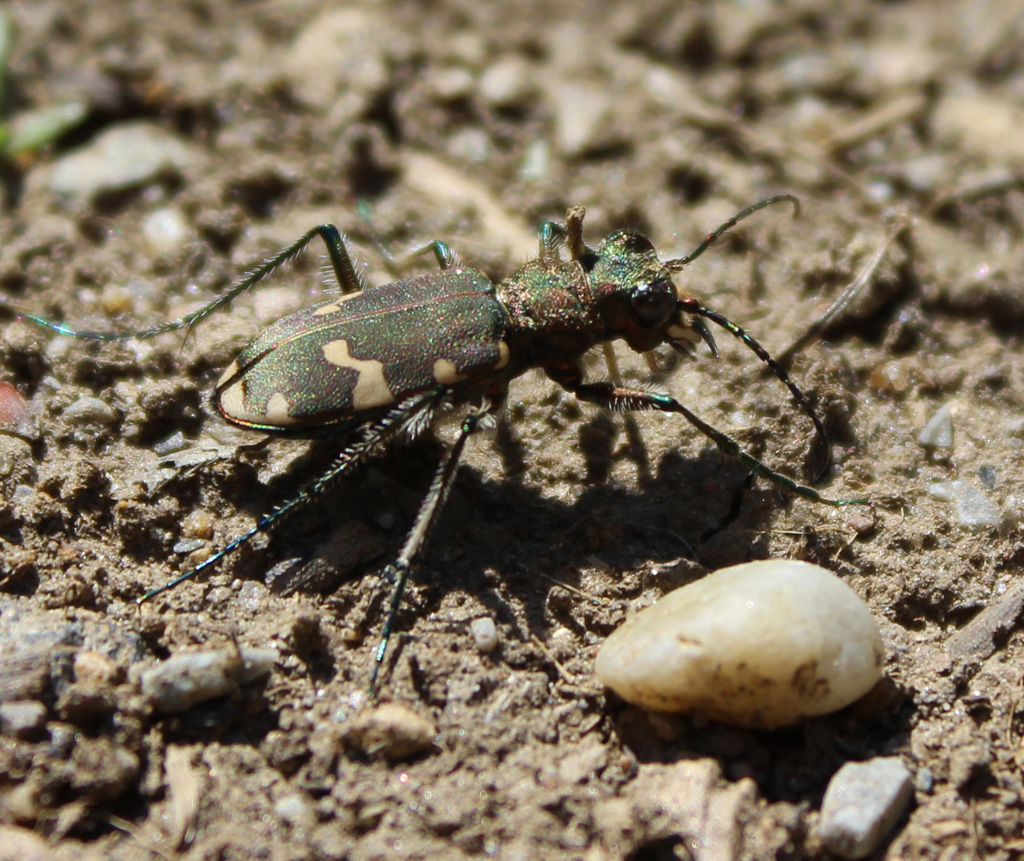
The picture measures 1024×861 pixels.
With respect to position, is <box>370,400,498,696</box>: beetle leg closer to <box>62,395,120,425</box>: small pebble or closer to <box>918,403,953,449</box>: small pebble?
<box>62,395,120,425</box>: small pebble

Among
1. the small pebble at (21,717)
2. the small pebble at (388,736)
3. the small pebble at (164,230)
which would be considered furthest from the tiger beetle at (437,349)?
the small pebble at (164,230)

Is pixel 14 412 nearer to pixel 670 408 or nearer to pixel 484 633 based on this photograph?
pixel 484 633

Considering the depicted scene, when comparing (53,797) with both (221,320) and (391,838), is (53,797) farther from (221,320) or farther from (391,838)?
(221,320)

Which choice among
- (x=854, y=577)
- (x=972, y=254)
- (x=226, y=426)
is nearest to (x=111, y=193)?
(x=226, y=426)

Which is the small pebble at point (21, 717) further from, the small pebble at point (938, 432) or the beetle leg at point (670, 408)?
the small pebble at point (938, 432)

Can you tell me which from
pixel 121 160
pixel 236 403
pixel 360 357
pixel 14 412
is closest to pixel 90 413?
pixel 14 412

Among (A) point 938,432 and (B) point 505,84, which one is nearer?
(A) point 938,432

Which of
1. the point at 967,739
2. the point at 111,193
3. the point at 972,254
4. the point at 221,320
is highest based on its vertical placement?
the point at 111,193
